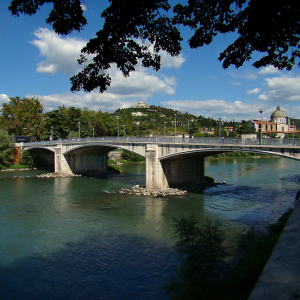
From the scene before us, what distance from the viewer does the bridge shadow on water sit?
8922mm

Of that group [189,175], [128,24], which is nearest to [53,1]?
[128,24]

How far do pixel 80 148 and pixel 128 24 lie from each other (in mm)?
34256

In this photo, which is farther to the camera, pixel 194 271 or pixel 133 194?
pixel 133 194

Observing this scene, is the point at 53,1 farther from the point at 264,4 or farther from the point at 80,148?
the point at 80,148

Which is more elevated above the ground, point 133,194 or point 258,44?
point 258,44

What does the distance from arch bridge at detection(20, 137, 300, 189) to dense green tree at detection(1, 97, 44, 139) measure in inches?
848

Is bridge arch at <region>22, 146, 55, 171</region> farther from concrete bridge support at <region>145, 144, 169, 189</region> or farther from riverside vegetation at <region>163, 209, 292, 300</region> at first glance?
riverside vegetation at <region>163, 209, 292, 300</region>

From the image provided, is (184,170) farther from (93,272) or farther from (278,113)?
(278,113)

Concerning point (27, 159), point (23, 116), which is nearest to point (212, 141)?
point (27, 159)

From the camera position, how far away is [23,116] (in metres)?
59.6

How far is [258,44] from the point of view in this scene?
7676mm

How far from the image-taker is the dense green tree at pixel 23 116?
59.6m

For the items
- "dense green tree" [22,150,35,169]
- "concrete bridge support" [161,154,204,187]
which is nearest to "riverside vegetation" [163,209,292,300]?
"concrete bridge support" [161,154,204,187]

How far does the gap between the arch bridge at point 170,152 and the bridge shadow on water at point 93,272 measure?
10.7 metres
